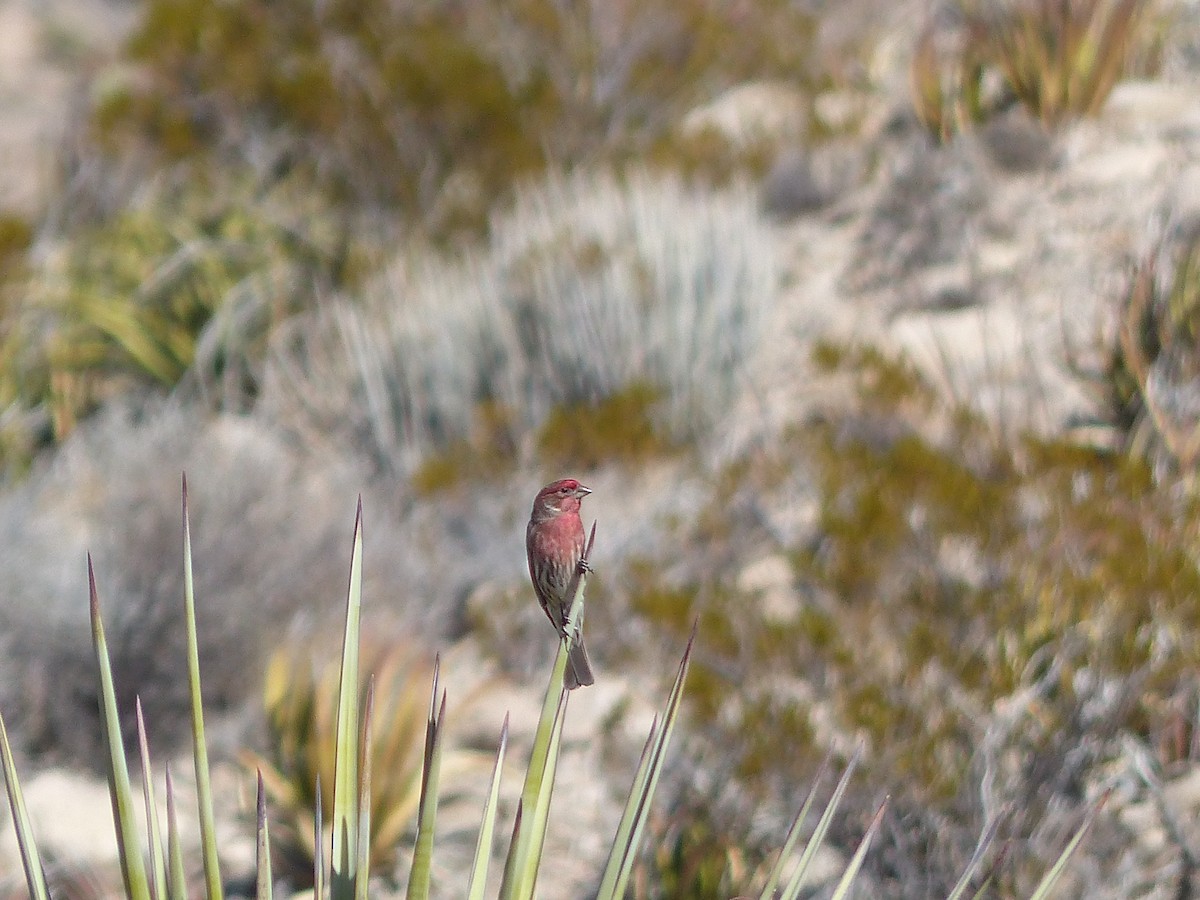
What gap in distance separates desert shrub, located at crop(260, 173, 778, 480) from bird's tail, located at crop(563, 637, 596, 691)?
4603 mm

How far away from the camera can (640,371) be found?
20.5 ft

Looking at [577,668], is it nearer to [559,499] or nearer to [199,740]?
[559,499]

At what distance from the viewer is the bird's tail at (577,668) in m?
1.06

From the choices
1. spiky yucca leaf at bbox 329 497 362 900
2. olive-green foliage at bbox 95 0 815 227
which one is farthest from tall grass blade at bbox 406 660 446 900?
olive-green foliage at bbox 95 0 815 227

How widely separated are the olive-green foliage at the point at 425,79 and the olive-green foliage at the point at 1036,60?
2.70m

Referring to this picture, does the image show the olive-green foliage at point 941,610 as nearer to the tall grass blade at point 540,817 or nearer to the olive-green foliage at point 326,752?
the olive-green foliage at point 326,752

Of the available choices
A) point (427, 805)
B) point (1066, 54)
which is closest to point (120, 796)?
point (427, 805)

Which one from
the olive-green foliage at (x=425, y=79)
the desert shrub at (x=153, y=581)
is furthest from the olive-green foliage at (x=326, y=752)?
the olive-green foliage at (x=425, y=79)

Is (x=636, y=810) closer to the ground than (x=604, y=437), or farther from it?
farther from it

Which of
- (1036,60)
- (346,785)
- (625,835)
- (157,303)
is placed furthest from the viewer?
(157,303)

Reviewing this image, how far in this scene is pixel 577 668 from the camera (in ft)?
3.64

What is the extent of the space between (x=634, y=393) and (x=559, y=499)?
4766 millimetres

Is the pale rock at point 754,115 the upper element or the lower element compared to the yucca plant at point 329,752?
upper

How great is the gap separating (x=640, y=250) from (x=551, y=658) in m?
2.81
